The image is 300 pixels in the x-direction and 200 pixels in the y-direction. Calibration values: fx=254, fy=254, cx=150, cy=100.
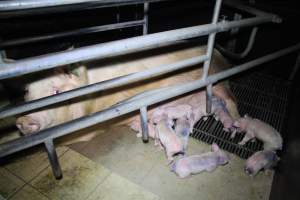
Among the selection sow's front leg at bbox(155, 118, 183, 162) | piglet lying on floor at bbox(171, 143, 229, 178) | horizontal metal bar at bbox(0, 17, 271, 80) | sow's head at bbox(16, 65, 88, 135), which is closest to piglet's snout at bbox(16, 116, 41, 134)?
sow's head at bbox(16, 65, 88, 135)

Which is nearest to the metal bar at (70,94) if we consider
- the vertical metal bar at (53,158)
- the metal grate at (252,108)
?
the vertical metal bar at (53,158)

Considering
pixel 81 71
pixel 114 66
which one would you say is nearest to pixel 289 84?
pixel 114 66

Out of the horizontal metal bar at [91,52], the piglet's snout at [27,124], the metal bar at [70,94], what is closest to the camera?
the horizontal metal bar at [91,52]

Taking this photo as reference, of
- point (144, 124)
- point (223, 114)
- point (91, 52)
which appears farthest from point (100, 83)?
point (223, 114)

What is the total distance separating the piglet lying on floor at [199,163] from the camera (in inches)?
105

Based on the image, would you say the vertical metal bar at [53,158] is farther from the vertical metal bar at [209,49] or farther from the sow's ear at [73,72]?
the vertical metal bar at [209,49]

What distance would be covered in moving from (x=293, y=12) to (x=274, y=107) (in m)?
1.52

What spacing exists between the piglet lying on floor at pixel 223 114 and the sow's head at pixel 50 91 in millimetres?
1705

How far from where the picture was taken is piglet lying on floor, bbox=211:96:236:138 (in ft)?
10.4

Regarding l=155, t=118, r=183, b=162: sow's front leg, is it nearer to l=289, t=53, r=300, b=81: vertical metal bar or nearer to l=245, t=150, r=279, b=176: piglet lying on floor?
l=245, t=150, r=279, b=176: piglet lying on floor

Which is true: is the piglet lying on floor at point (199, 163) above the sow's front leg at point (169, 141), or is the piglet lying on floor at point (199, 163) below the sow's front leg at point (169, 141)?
below

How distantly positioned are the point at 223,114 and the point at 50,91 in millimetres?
2109

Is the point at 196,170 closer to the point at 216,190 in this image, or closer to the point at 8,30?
the point at 216,190

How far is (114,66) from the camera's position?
11.0ft
